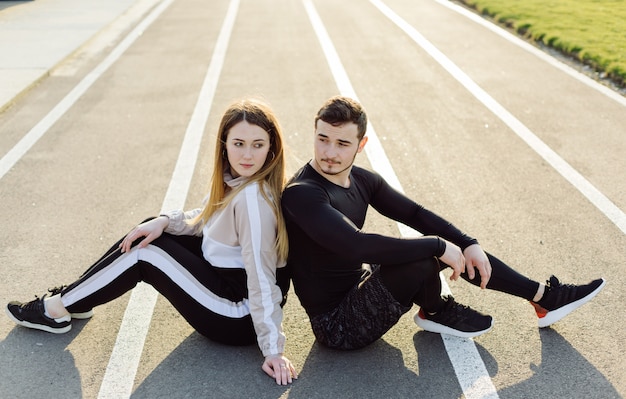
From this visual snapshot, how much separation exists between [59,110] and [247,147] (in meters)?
5.60

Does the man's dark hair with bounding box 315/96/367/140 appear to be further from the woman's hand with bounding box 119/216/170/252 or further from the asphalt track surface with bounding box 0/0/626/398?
the asphalt track surface with bounding box 0/0/626/398

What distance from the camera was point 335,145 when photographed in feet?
12.6

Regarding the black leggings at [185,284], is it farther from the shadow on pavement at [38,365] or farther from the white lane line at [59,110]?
the white lane line at [59,110]

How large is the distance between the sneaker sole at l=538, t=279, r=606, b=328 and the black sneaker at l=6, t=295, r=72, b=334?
2.80 m

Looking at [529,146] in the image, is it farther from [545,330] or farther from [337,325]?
[337,325]

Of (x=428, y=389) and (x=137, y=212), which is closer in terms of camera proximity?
(x=428, y=389)

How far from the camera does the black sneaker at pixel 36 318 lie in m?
4.19

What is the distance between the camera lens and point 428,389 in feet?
12.3

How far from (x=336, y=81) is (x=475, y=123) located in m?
2.43

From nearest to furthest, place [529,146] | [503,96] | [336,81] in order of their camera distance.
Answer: [529,146] → [503,96] → [336,81]

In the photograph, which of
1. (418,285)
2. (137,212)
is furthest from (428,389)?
(137,212)

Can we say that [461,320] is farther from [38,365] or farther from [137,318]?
[38,365]

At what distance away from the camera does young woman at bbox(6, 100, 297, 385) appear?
3807mm

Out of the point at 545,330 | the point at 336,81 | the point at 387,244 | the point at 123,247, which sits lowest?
the point at 336,81
